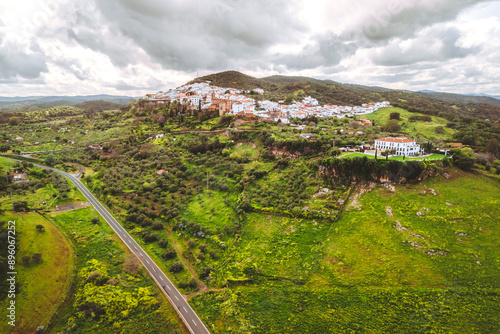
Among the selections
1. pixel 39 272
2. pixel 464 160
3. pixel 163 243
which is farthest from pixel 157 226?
pixel 464 160

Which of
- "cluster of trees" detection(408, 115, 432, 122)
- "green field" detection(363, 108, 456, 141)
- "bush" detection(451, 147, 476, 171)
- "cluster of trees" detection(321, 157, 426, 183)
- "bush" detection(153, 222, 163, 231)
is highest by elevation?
"cluster of trees" detection(408, 115, 432, 122)

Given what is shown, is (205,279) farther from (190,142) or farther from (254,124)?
(254,124)

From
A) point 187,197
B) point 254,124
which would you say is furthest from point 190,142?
point 187,197

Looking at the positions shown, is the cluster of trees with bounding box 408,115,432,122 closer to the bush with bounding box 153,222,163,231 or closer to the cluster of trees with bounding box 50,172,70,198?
the bush with bounding box 153,222,163,231

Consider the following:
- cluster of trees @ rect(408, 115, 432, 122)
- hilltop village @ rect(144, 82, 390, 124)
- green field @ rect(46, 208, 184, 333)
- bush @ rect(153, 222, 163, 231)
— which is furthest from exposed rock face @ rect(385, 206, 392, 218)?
cluster of trees @ rect(408, 115, 432, 122)

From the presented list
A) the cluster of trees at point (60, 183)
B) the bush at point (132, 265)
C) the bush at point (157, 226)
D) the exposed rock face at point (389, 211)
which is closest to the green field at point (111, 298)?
the bush at point (132, 265)

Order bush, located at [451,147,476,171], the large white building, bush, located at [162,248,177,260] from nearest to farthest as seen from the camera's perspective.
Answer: bush, located at [162,248,177,260]
bush, located at [451,147,476,171]
the large white building

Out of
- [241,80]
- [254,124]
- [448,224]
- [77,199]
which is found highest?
[241,80]
